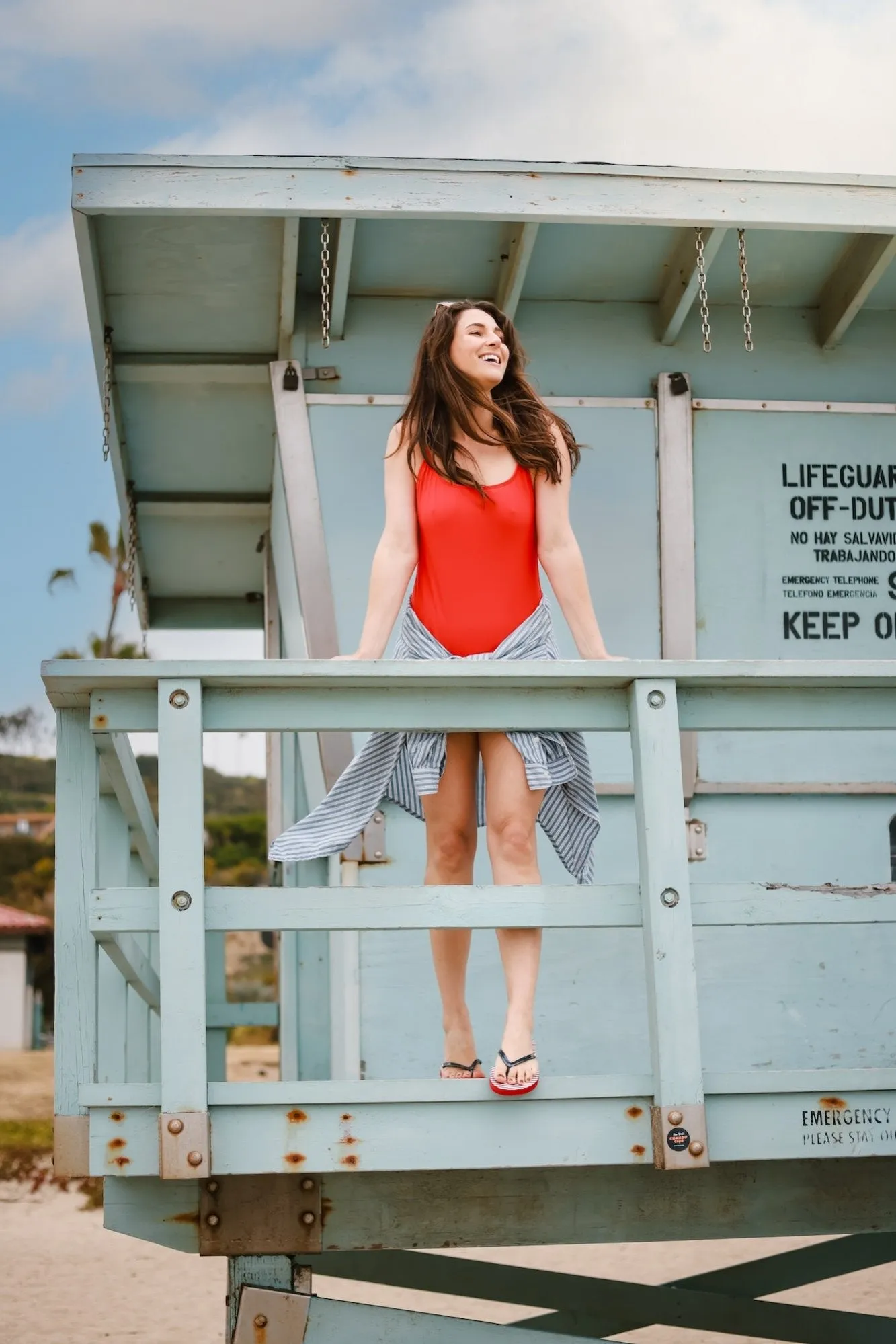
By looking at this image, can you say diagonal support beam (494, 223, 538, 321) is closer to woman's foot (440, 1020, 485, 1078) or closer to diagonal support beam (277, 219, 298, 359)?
diagonal support beam (277, 219, 298, 359)

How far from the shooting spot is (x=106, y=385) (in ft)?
21.0

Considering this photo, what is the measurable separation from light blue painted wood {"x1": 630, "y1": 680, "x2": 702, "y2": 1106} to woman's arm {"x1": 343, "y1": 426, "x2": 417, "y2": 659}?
0.75 meters

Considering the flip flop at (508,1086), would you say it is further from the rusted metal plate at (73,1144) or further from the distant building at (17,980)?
the distant building at (17,980)

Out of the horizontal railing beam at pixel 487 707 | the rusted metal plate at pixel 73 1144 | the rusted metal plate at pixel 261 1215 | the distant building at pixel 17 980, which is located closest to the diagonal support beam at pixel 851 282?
the horizontal railing beam at pixel 487 707

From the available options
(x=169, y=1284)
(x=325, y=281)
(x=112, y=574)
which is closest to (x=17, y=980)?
(x=112, y=574)

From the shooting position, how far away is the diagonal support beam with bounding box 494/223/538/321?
220 inches

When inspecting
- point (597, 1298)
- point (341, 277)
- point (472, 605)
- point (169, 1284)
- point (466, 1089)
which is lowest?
point (169, 1284)

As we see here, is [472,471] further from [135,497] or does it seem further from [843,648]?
[135,497]

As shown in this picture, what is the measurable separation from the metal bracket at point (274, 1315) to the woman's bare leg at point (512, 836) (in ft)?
2.36

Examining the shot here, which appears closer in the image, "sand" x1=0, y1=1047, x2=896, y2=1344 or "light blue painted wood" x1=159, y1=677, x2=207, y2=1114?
"light blue painted wood" x1=159, y1=677, x2=207, y2=1114

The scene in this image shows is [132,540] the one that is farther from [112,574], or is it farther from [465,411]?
[112,574]

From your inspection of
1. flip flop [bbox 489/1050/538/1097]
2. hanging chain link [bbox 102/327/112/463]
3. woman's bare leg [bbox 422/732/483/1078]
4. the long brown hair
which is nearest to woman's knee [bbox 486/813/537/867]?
woman's bare leg [bbox 422/732/483/1078]

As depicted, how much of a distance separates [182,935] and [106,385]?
11.9 feet

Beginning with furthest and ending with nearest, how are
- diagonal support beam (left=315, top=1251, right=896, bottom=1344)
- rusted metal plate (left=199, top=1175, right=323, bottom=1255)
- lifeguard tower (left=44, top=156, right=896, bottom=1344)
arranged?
lifeguard tower (left=44, top=156, right=896, bottom=1344)
diagonal support beam (left=315, top=1251, right=896, bottom=1344)
rusted metal plate (left=199, top=1175, right=323, bottom=1255)
